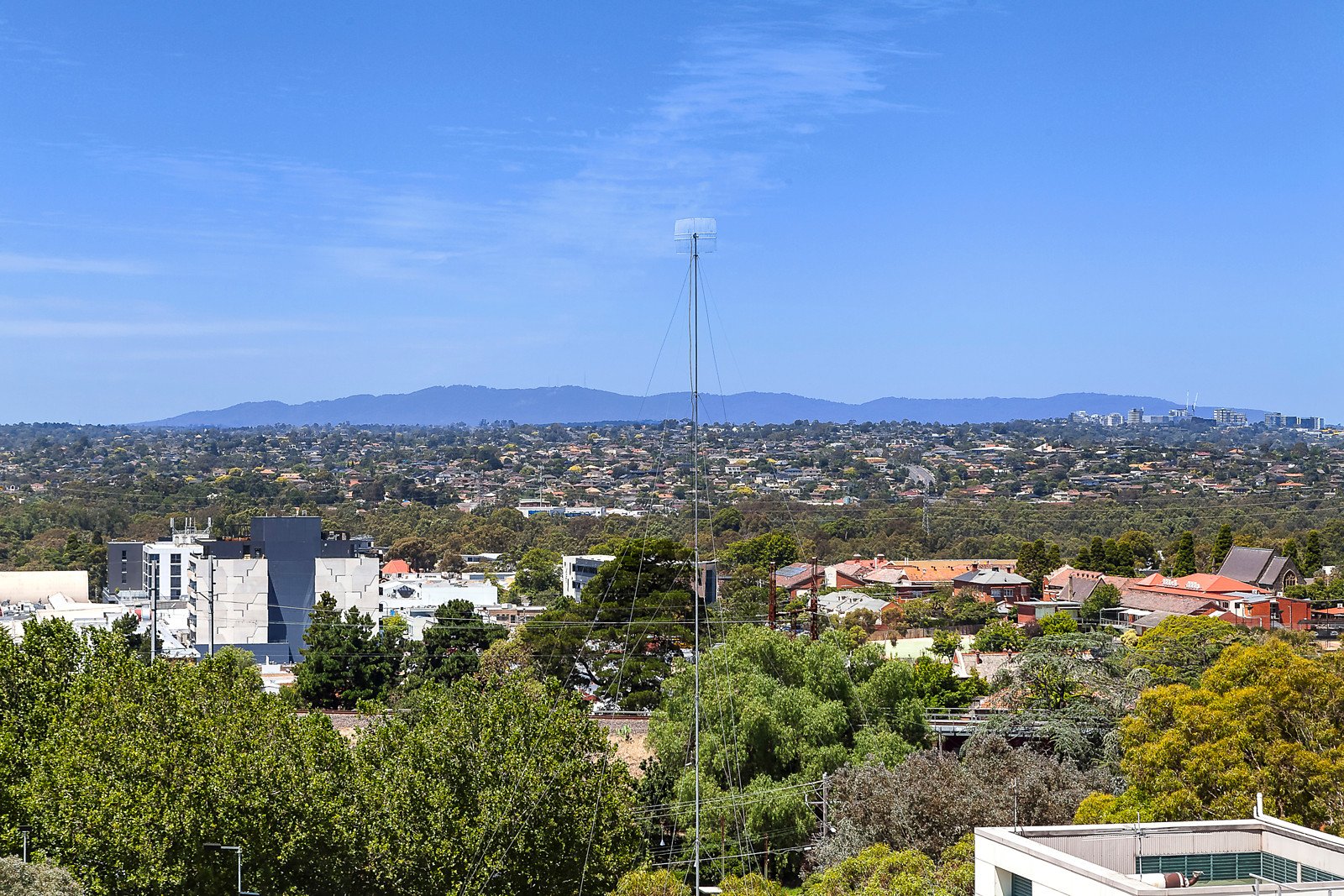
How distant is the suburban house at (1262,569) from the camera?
Answer: 183ft

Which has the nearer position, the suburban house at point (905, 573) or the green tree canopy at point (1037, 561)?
the suburban house at point (905, 573)

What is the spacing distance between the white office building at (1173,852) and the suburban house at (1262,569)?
158 feet

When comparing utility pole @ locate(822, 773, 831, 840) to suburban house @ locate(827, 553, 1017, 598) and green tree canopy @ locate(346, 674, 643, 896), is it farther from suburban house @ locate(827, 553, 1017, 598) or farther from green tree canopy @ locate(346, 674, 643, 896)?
suburban house @ locate(827, 553, 1017, 598)

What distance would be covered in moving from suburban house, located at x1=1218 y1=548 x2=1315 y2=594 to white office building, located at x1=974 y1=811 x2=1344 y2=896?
158 feet

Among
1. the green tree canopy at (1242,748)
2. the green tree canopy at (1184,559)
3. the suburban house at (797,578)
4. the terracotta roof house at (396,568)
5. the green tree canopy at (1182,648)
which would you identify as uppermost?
the green tree canopy at (1242,748)

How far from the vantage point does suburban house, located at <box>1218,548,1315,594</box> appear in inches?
2195

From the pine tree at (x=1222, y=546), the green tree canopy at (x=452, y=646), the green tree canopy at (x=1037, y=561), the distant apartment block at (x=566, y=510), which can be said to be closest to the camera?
the green tree canopy at (x=452, y=646)

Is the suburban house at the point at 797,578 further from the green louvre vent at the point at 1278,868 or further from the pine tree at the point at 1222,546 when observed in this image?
the green louvre vent at the point at 1278,868

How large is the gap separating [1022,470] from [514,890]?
12341cm

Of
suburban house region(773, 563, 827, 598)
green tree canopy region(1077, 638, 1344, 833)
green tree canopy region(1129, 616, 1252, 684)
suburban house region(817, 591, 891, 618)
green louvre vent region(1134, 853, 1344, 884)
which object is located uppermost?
green louvre vent region(1134, 853, 1344, 884)

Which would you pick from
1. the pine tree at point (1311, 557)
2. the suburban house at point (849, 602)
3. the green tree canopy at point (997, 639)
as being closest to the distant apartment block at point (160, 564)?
the suburban house at point (849, 602)

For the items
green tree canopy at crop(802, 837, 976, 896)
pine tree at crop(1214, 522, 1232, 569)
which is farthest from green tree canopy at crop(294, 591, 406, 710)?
pine tree at crop(1214, 522, 1232, 569)

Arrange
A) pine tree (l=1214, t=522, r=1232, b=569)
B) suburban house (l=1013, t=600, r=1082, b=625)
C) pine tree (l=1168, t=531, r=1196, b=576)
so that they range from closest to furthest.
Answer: suburban house (l=1013, t=600, r=1082, b=625), pine tree (l=1168, t=531, r=1196, b=576), pine tree (l=1214, t=522, r=1232, b=569)

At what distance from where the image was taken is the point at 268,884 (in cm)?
1517
